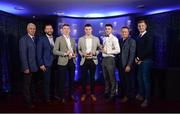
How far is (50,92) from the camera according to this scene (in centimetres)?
487

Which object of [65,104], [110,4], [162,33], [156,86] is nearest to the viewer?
[65,104]

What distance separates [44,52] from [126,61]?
1622 mm

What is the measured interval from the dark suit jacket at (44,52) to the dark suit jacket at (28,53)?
118 millimetres

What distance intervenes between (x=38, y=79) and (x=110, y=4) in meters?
2.68

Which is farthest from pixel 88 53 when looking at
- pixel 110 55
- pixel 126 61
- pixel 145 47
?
pixel 145 47

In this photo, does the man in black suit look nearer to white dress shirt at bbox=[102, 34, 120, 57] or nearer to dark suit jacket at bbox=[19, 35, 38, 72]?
white dress shirt at bbox=[102, 34, 120, 57]

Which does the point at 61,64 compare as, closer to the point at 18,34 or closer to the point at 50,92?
the point at 50,92

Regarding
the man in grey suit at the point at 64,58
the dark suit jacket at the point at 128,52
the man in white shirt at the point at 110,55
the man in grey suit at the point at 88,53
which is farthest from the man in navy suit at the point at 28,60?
the dark suit jacket at the point at 128,52

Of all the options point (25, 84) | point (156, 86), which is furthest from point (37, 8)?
point (156, 86)

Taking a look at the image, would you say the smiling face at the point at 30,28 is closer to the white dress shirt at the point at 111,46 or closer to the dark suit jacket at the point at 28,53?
the dark suit jacket at the point at 28,53

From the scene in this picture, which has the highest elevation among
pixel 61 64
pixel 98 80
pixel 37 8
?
pixel 37 8

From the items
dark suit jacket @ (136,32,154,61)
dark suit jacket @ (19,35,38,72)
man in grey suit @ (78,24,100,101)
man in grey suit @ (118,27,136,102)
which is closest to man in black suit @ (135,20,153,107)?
dark suit jacket @ (136,32,154,61)

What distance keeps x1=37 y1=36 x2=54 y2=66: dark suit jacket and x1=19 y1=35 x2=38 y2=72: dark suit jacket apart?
0.12 m

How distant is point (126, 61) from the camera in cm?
457
